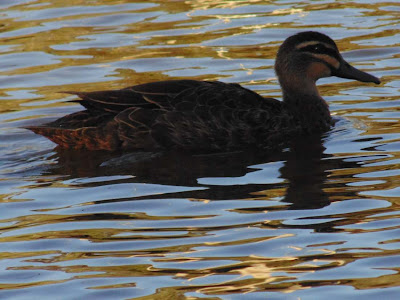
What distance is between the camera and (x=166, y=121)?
36.4ft

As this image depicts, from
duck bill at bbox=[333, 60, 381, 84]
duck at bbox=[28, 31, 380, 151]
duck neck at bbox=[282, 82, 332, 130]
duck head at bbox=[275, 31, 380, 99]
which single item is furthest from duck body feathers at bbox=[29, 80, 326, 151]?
duck bill at bbox=[333, 60, 381, 84]

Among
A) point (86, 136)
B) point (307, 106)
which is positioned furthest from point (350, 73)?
point (86, 136)

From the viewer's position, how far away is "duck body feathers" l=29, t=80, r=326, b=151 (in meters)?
11.1

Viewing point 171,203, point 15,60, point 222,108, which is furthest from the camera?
point 15,60

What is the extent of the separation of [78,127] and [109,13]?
6777 millimetres

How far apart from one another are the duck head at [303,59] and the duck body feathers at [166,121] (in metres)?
0.95

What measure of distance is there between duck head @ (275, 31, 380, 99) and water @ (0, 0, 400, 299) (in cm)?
65

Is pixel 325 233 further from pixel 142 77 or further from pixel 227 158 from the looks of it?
pixel 142 77

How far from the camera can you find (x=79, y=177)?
10.3 metres

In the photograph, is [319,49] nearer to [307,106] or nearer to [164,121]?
[307,106]

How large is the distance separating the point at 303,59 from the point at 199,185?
2.95 metres

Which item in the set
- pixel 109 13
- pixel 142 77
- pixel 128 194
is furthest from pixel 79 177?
pixel 109 13

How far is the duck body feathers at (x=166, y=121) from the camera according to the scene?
11.1 metres

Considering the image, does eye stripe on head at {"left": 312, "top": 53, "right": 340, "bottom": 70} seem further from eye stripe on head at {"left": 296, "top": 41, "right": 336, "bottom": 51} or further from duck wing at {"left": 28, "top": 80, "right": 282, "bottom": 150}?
duck wing at {"left": 28, "top": 80, "right": 282, "bottom": 150}
